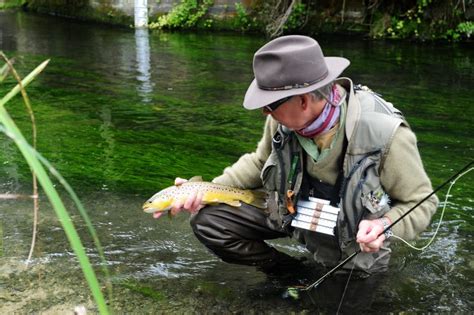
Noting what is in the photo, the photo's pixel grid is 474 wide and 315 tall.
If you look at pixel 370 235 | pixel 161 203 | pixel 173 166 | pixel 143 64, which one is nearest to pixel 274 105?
pixel 370 235

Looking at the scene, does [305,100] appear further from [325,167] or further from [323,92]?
[325,167]

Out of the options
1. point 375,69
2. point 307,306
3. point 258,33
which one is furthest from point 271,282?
point 258,33

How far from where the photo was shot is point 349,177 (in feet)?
9.06

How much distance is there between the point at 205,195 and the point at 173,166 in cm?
271

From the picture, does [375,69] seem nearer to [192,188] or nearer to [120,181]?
[120,181]

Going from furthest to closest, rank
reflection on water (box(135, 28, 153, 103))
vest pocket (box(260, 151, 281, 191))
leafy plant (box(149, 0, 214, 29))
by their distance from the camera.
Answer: leafy plant (box(149, 0, 214, 29)) < reflection on water (box(135, 28, 153, 103)) < vest pocket (box(260, 151, 281, 191))

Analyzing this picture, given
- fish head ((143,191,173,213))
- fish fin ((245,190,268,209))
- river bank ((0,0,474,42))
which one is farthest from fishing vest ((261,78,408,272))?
river bank ((0,0,474,42))

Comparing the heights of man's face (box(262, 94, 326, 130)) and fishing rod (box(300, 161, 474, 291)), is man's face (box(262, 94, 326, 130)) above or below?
above

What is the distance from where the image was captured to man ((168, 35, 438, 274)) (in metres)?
2.61

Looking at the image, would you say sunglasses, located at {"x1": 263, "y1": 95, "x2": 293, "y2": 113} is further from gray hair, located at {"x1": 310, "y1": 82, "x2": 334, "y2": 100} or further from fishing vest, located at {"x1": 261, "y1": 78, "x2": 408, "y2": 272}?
fishing vest, located at {"x1": 261, "y1": 78, "x2": 408, "y2": 272}

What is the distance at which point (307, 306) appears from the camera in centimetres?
326

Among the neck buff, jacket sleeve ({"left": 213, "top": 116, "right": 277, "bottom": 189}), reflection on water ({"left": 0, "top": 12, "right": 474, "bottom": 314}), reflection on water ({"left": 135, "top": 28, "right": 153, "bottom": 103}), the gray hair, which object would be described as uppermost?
the gray hair

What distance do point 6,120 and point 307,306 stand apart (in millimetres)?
2491

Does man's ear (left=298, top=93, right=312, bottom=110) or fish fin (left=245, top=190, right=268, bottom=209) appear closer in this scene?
man's ear (left=298, top=93, right=312, bottom=110)
